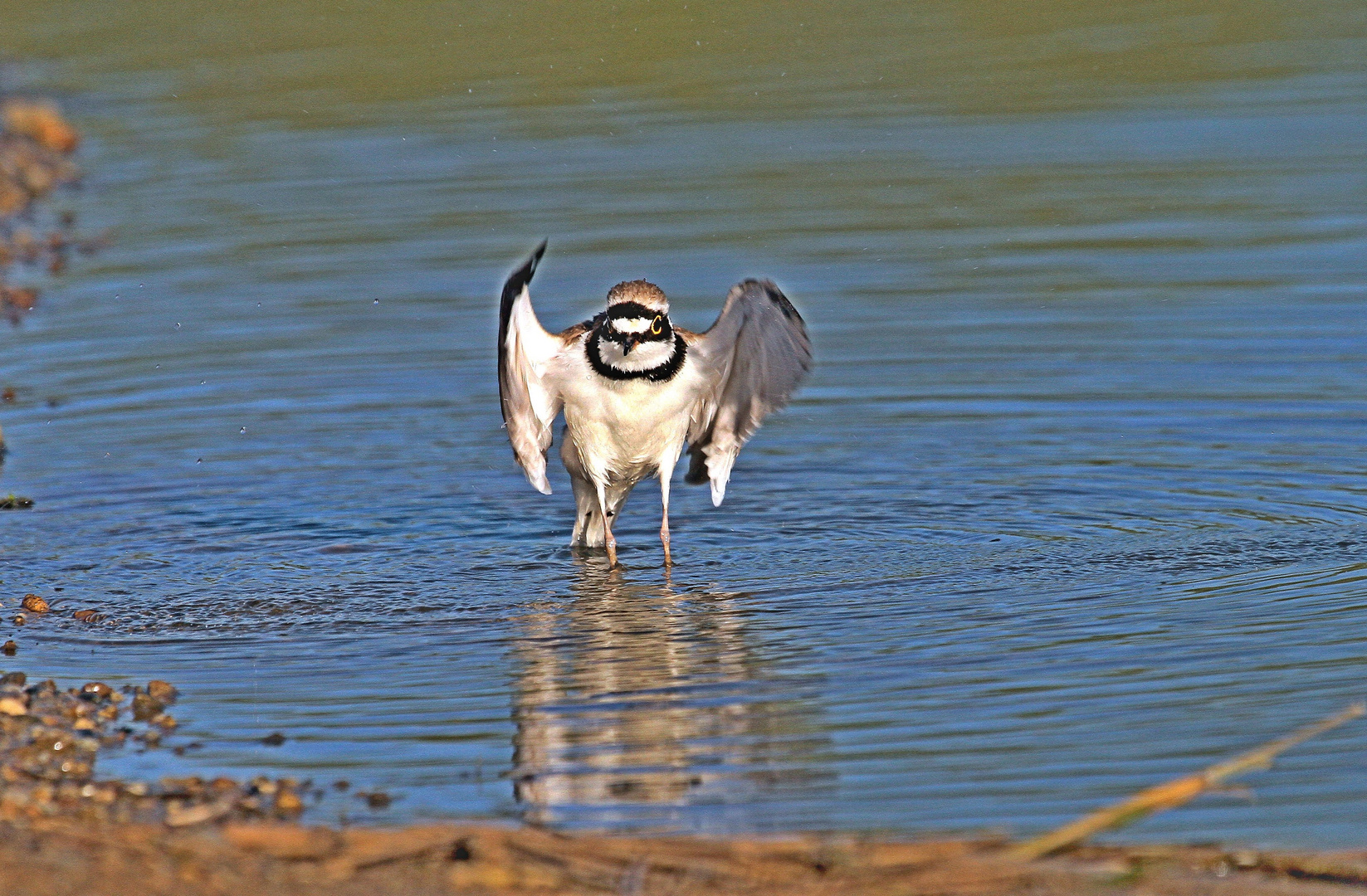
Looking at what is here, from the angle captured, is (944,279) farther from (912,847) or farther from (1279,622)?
(912,847)

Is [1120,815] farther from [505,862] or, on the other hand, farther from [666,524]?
[666,524]

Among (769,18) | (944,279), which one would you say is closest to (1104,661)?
(944,279)

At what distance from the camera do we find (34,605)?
827 centimetres

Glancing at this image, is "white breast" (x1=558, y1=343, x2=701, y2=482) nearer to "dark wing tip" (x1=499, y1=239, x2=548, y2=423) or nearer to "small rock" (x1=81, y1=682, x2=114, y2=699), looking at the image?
"dark wing tip" (x1=499, y1=239, x2=548, y2=423)

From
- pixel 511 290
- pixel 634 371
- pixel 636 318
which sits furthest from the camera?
pixel 634 371

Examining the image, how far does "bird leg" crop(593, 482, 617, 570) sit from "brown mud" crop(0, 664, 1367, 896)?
364 cm


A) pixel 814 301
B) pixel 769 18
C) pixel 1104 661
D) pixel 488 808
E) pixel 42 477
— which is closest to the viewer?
pixel 488 808

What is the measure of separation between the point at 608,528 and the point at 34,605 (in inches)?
108

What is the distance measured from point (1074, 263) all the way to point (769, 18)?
10.6 m

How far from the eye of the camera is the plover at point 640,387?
357 inches

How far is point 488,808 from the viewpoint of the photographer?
5.99 m

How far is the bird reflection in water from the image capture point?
6.02 m

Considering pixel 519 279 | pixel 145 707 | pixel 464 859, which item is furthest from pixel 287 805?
pixel 519 279

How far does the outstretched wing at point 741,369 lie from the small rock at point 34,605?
10.4 ft
